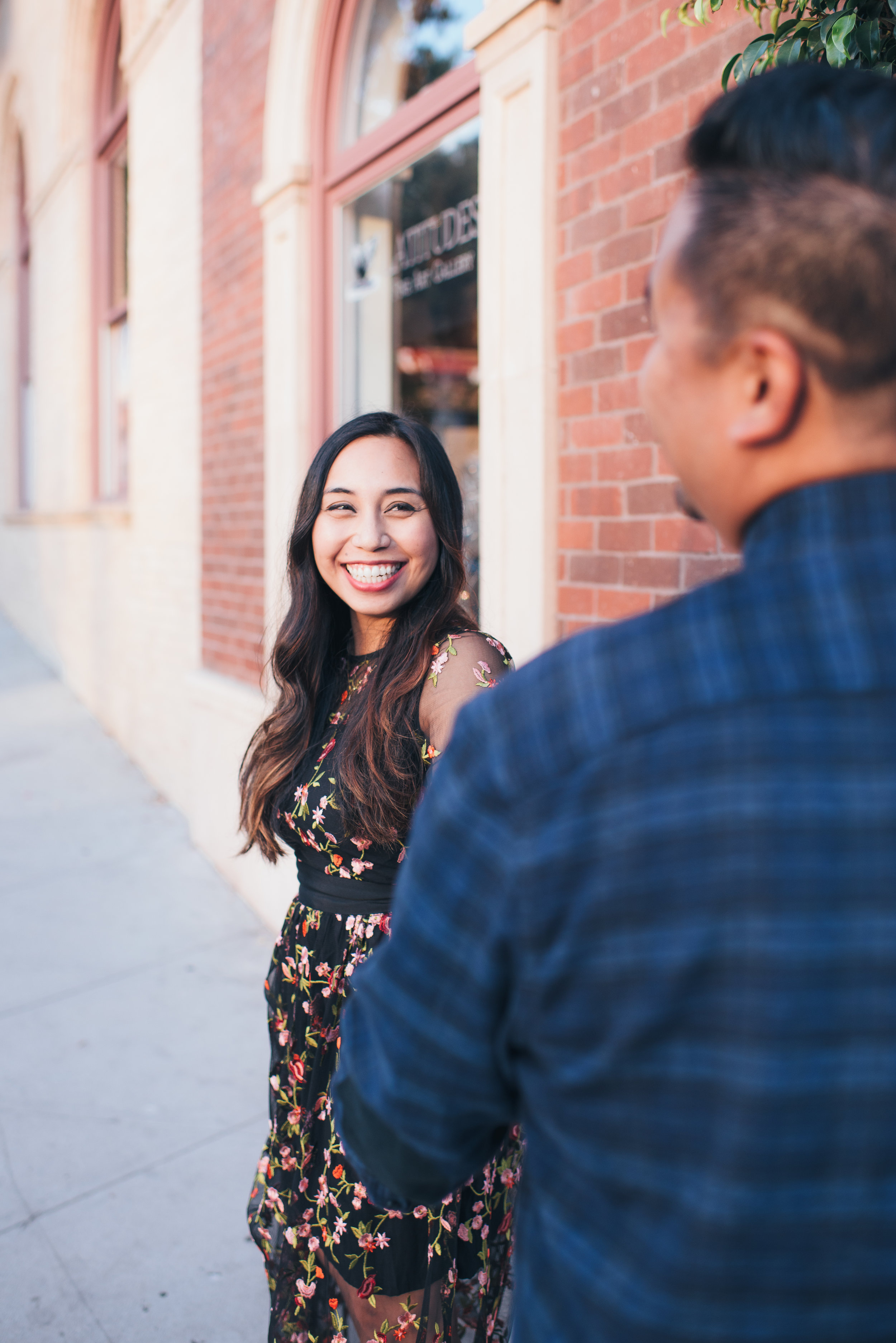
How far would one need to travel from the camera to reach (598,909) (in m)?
0.72

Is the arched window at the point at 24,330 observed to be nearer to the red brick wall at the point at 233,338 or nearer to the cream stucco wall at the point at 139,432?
the cream stucco wall at the point at 139,432

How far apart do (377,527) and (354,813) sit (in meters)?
0.55

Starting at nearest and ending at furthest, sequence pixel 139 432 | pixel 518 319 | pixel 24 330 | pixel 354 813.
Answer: pixel 354 813, pixel 518 319, pixel 139 432, pixel 24 330

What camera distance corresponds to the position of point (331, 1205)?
1.89 meters

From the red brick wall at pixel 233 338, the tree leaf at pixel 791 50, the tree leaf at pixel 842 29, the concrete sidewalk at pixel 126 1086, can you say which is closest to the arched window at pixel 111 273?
the red brick wall at pixel 233 338

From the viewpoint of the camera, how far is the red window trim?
4090 millimetres

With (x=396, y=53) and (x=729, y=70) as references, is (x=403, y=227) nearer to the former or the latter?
(x=396, y=53)

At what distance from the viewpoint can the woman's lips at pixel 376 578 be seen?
2.02 meters

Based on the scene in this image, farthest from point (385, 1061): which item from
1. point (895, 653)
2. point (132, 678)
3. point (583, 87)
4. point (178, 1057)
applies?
point (132, 678)

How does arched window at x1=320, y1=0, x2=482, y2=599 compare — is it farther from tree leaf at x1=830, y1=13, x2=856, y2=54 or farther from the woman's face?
tree leaf at x1=830, y1=13, x2=856, y2=54

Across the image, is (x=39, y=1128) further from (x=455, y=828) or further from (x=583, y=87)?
(x=583, y=87)

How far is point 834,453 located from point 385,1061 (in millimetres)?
585

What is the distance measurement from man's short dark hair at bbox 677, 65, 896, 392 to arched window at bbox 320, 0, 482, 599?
3266 mm

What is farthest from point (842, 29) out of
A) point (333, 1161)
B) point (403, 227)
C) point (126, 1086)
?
point (126, 1086)
